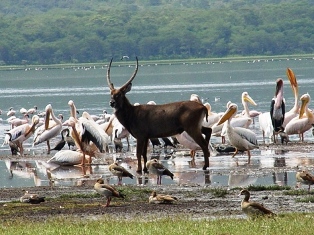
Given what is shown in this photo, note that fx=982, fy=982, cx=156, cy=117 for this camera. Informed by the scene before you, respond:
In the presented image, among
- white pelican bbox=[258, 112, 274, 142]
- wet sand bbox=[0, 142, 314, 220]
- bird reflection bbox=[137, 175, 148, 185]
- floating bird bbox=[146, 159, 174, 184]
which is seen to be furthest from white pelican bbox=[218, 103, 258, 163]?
white pelican bbox=[258, 112, 274, 142]

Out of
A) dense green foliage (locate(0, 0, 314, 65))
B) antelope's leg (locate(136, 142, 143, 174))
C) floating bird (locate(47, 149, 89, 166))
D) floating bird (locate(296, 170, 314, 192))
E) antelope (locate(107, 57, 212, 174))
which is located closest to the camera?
floating bird (locate(296, 170, 314, 192))

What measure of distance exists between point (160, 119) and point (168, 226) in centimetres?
772

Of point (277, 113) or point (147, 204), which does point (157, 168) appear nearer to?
point (147, 204)

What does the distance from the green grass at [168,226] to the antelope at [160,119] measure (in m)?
6.30

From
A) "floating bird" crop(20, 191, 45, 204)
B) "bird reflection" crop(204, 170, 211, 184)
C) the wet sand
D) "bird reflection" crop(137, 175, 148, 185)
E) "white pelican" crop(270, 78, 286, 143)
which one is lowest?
"bird reflection" crop(137, 175, 148, 185)

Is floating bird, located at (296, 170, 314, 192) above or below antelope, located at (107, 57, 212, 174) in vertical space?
below

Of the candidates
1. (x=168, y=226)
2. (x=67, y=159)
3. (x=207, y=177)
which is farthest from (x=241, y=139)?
(x=168, y=226)

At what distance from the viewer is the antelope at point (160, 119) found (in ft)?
58.6

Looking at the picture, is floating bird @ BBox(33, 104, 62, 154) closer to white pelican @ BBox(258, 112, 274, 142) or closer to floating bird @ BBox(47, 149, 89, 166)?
floating bird @ BBox(47, 149, 89, 166)

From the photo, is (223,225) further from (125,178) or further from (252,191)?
(125,178)

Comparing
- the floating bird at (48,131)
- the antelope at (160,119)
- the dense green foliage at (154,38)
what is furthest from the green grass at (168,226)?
the dense green foliage at (154,38)

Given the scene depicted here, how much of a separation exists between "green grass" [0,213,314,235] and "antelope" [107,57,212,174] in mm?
6304

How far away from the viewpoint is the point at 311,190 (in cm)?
1392

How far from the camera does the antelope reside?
1788 centimetres
